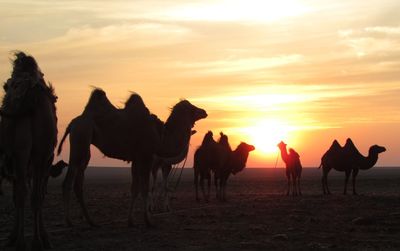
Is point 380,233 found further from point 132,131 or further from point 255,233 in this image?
point 132,131

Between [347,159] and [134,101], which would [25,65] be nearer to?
[134,101]

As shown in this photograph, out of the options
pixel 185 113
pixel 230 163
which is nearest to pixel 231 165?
pixel 230 163

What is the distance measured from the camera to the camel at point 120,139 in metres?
15.0

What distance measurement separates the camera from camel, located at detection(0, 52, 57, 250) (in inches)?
395

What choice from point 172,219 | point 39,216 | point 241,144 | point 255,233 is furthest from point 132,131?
point 241,144

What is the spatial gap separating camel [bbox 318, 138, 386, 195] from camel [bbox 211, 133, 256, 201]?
4732 mm

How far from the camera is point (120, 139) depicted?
15.4 meters

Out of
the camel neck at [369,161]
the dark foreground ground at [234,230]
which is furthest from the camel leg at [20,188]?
the camel neck at [369,161]

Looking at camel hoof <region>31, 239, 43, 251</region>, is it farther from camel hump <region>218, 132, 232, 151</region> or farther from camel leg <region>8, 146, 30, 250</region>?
camel hump <region>218, 132, 232, 151</region>

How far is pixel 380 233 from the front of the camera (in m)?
13.2

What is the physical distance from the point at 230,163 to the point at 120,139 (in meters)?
13.2

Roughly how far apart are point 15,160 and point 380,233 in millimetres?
7792

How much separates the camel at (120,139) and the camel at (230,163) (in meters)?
10.5

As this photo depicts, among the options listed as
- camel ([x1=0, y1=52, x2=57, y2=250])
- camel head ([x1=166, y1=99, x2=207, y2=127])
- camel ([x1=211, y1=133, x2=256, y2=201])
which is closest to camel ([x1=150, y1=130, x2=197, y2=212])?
camel head ([x1=166, y1=99, x2=207, y2=127])
